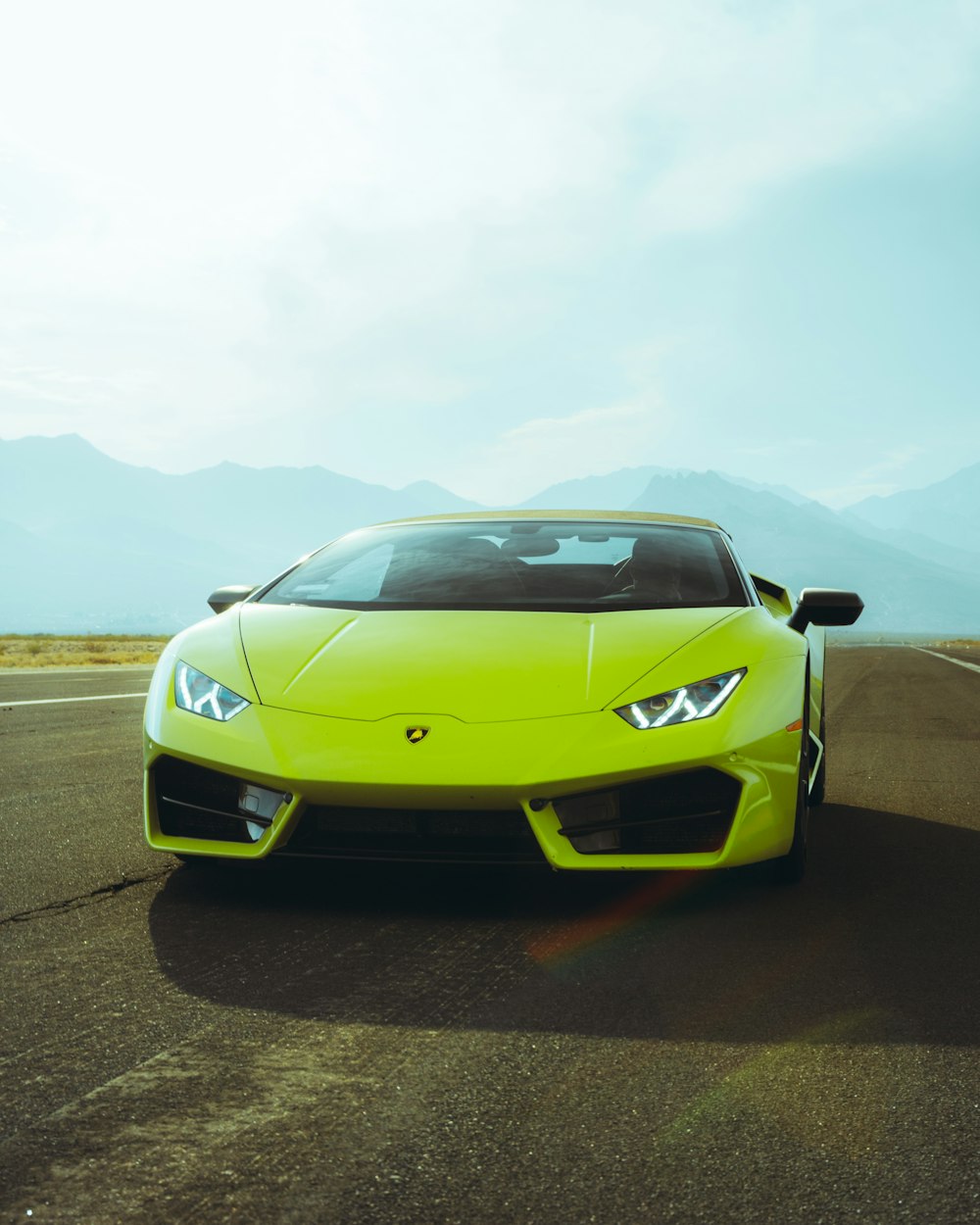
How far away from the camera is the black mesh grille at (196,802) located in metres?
3.46

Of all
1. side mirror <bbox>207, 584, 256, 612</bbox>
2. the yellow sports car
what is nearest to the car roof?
side mirror <bbox>207, 584, 256, 612</bbox>

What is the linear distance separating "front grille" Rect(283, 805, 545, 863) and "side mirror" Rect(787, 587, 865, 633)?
5.97 ft

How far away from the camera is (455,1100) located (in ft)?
6.99

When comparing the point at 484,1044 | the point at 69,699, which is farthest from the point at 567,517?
the point at 69,699

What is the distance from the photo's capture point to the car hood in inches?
136

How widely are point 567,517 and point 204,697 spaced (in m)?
2.16

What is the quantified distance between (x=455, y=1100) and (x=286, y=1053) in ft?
1.35

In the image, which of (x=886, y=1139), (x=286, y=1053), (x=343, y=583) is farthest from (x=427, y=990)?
(x=343, y=583)

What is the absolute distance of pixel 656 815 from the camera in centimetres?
336

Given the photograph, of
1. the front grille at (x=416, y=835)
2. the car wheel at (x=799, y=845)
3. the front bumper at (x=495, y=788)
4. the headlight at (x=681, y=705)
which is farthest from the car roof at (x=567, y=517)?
the front grille at (x=416, y=835)

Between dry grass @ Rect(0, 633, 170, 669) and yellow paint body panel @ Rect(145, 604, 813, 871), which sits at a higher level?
yellow paint body panel @ Rect(145, 604, 813, 871)

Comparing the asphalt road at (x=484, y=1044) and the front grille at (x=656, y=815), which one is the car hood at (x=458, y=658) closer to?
the front grille at (x=656, y=815)

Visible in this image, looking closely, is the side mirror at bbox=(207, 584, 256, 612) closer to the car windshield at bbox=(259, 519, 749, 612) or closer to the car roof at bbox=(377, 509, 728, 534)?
the car windshield at bbox=(259, 519, 749, 612)

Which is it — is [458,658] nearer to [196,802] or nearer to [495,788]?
[495,788]
